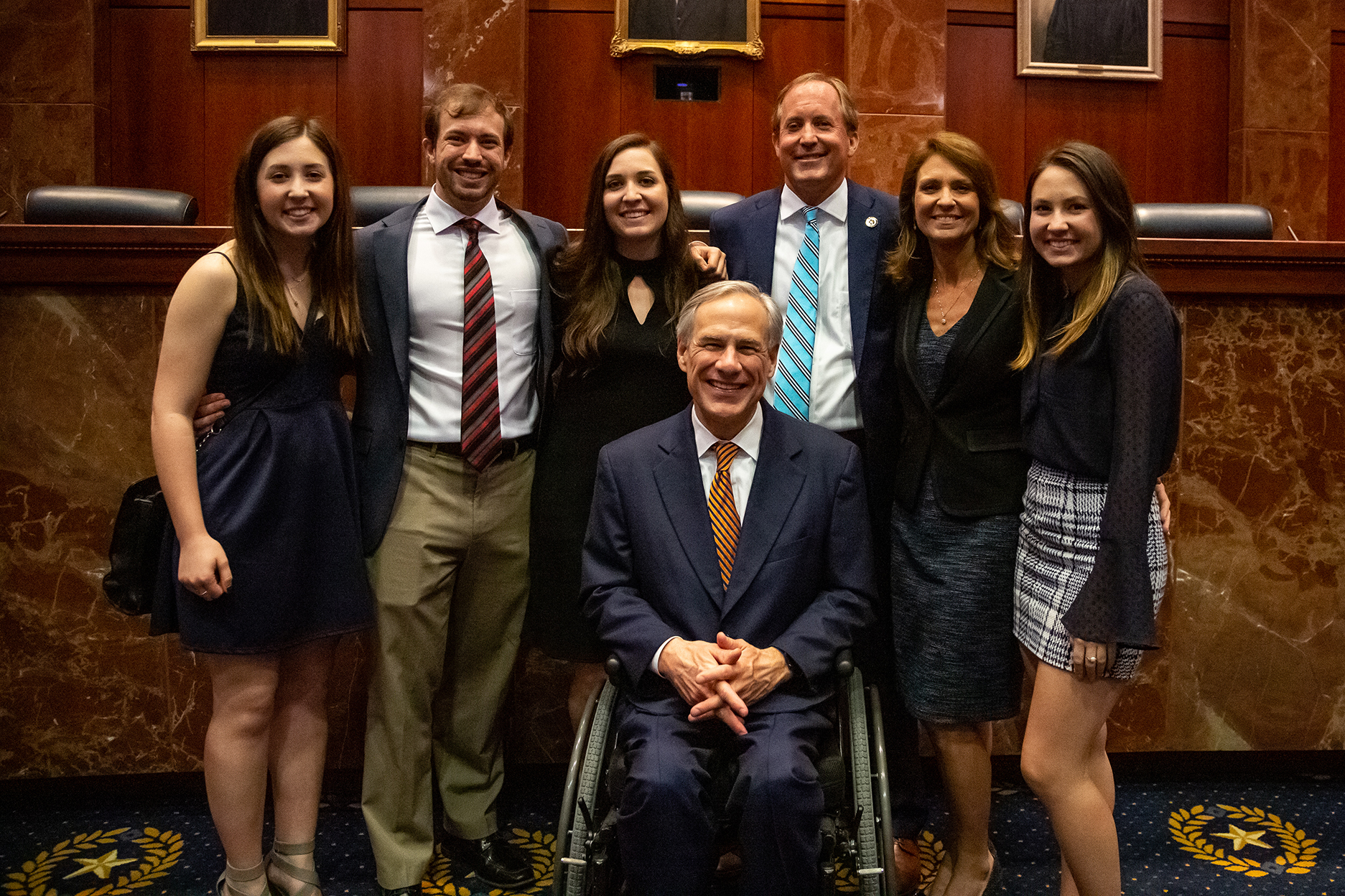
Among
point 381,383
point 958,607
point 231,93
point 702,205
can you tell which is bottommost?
point 958,607

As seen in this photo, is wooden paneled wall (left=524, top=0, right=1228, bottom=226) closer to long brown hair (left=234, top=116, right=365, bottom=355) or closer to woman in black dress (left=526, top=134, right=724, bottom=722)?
woman in black dress (left=526, top=134, right=724, bottom=722)

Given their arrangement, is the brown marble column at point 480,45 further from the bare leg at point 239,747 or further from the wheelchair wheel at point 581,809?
the wheelchair wheel at point 581,809

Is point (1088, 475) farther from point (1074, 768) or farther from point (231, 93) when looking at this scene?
point (231, 93)

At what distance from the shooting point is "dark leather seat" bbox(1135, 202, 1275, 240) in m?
3.18

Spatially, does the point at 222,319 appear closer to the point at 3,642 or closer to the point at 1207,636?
the point at 3,642

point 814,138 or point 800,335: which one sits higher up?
point 814,138

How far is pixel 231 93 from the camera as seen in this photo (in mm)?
5227

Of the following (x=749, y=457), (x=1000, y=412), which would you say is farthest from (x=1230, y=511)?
(x=749, y=457)

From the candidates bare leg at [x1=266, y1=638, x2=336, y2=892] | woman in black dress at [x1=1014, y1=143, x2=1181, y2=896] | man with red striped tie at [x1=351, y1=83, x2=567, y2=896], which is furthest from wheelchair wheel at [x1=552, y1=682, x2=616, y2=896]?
woman in black dress at [x1=1014, y1=143, x2=1181, y2=896]

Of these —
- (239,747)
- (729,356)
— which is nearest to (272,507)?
(239,747)

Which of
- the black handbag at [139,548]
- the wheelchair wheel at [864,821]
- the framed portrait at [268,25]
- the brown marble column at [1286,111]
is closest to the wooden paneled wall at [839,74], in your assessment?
the brown marble column at [1286,111]

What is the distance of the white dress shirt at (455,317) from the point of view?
2271mm

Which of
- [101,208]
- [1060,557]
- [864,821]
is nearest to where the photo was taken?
[864,821]

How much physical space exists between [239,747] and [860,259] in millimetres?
1700
